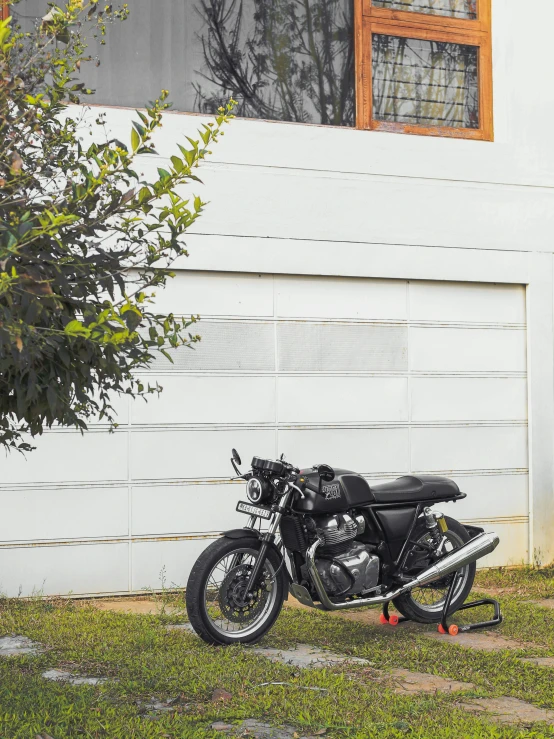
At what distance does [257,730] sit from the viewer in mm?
4270

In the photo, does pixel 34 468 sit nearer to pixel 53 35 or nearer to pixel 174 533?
pixel 174 533

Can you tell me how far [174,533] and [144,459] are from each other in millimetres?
607

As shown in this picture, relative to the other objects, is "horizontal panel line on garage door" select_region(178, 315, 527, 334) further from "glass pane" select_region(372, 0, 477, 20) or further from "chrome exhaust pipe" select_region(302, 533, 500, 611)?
"glass pane" select_region(372, 0, 477, 20)

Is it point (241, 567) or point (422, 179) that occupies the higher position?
point (422, 179)

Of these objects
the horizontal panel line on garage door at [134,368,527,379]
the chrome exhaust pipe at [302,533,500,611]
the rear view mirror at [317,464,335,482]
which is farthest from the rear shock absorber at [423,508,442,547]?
the horizontal panel line on garage door at [134,368,527,379]

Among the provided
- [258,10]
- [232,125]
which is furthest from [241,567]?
[258,10]

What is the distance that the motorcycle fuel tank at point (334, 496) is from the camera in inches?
229

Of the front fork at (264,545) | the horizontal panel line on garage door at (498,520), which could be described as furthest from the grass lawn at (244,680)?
the horizontal panel line on garage door at (498,520)

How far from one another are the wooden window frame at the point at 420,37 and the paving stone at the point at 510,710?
5.11 meters

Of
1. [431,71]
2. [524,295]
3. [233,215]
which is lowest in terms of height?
[524,295]

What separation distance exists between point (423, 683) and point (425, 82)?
5548mm

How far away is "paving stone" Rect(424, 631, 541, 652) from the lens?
588 cm

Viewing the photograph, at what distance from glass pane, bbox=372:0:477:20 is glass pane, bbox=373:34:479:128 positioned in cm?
26

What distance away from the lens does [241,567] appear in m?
5.70
